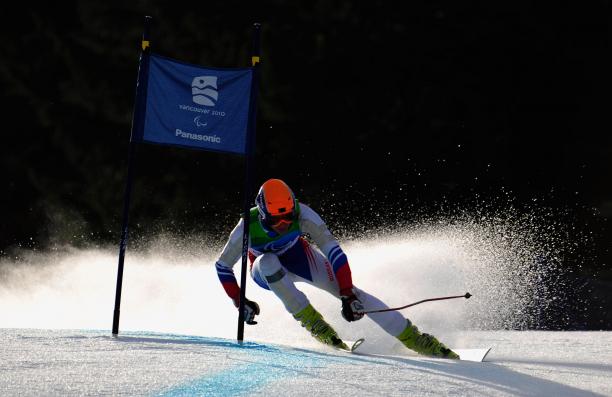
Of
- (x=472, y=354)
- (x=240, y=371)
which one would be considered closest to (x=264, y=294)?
(x=472, y=354)

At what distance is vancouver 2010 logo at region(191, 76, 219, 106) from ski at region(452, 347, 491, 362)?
277 cm

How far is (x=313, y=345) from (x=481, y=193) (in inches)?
503

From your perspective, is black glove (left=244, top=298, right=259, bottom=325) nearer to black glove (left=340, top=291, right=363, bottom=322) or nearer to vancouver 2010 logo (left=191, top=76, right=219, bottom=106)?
black glove (left=340, top=291, right=363, bottom=322)

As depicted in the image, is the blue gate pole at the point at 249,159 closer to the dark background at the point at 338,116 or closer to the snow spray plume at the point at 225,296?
the snow spray plume at the point at 225,296

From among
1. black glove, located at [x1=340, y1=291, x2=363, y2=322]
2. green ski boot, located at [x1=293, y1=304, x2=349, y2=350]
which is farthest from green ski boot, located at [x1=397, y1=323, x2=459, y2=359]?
green ski boot, located at [x1=293, y1=304, x2=349, y2=350]

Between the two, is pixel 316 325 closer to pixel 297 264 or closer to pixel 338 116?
pixel 297 264

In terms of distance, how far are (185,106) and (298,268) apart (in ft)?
5.54

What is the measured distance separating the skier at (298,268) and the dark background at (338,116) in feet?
39.3

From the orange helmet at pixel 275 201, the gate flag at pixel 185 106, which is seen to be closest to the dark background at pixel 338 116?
the orange helmet at pixel 275 201

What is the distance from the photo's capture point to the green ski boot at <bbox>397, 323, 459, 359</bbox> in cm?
720

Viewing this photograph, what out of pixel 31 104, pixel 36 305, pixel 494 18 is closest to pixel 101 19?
pixel 31 104

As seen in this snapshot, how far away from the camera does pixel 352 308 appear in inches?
281

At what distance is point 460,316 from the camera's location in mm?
8625

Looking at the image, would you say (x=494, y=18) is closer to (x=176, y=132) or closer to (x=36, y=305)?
(x=36, y=305)
